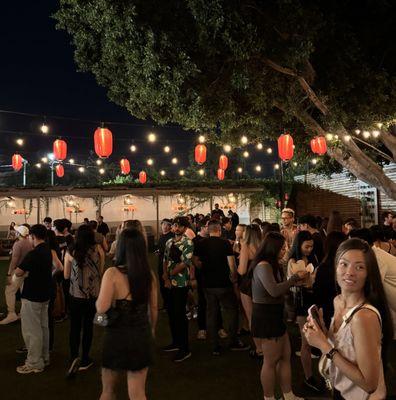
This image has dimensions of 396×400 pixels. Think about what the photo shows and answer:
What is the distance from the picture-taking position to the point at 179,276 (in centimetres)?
551

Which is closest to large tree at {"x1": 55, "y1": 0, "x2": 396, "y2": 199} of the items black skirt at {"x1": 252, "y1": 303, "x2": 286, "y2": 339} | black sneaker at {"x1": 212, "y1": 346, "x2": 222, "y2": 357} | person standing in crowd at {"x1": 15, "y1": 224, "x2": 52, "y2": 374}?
person standing in crowd at {"x1": 15, "y1": 224, "x2": 52, "y2": 374}

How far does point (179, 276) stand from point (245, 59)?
19.1 ft

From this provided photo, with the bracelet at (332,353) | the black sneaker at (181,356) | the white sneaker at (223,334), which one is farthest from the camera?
the white sneaker at (223,334)

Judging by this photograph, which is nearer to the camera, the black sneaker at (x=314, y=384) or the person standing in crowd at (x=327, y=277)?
the person standing in crowd at (x=327, y=277)

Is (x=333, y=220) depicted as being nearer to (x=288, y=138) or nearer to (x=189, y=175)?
(x=288, y=138)

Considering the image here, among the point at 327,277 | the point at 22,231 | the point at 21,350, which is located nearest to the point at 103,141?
the point at 22,231

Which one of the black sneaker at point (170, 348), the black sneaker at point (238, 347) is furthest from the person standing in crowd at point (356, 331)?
the black sneaker at point (170, 348)

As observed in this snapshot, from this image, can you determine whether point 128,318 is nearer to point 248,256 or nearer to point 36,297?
point 36,297

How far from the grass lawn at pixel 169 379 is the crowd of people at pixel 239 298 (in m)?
0.15

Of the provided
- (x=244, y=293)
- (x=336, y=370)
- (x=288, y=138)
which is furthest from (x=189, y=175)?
(x=336, y=370)

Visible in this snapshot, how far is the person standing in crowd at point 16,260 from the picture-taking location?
20.7 ft

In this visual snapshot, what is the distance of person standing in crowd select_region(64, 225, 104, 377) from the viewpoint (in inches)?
190

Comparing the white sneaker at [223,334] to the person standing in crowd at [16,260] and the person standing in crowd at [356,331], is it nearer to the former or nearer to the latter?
the person standing in crowd at [16,260]

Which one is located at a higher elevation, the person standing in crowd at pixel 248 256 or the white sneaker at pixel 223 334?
the person standing in crowd at pixel 248 256
